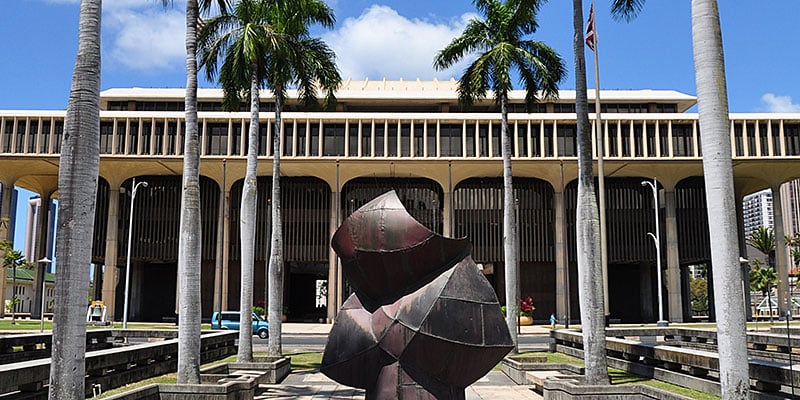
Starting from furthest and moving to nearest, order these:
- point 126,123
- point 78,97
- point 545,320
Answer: point 545,320 → point 126,123 → point 78,97

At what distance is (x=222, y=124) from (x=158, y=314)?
817 inches

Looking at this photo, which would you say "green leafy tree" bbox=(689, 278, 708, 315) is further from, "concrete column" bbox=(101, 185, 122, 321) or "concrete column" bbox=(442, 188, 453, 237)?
"concrete column" bbox=(101, 185, 122, 321)

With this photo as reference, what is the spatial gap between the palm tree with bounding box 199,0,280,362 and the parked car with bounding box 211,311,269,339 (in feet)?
61.6

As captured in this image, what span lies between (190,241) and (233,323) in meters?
28.1

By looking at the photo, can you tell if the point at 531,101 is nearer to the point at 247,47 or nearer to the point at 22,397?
the point at 247,47

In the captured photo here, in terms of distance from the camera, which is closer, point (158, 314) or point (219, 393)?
point (219, 393)

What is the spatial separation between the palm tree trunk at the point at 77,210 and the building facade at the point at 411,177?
38.6 m

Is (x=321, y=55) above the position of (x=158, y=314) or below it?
above

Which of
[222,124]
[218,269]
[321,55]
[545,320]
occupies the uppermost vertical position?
[222,124]

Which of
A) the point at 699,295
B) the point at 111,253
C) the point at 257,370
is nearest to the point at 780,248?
the point at 257,370

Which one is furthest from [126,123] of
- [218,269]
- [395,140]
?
[395,140]

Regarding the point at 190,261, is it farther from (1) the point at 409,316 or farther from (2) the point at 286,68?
(2) the point at 286,68

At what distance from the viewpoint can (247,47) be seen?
1756 cm

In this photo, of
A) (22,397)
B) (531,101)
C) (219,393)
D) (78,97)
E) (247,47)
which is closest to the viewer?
(78,97)
